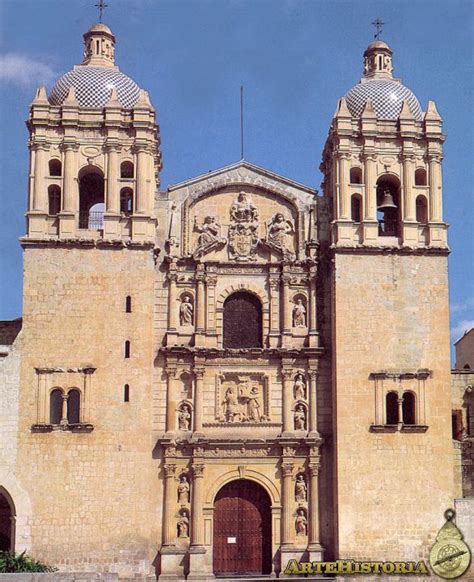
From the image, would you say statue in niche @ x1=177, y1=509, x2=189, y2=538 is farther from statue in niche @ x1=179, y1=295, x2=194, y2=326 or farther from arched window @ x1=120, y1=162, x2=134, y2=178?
arched window @ x1=120, y1=162, x2=134, y2=178

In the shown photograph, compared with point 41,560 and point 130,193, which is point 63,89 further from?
point 41,560

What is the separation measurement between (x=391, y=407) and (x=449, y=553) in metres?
4.67

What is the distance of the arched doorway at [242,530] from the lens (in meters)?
32.2

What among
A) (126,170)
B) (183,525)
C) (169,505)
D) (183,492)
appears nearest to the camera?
(169,505)

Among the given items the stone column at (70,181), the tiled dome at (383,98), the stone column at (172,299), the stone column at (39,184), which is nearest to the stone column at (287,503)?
the stone column at (172,299)

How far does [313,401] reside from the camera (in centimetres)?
3294

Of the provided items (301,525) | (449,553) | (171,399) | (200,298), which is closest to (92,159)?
(200,298)

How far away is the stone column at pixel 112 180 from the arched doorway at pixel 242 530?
943 cm

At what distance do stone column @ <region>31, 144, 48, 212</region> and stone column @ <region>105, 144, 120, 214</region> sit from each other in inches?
78.3

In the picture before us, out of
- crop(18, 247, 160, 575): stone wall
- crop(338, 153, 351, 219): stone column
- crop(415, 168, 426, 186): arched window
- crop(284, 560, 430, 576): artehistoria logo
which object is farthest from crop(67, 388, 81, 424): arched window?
crop(415, 168, 426, 186): arched window

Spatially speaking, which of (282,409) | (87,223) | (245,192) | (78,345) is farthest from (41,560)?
(245,192)

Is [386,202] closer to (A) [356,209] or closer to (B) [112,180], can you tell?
(A) [356,209]

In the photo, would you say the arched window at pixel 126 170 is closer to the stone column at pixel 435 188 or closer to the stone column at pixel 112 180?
the stone column at pixel 112 180

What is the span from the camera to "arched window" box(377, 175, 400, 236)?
34.0 meters
